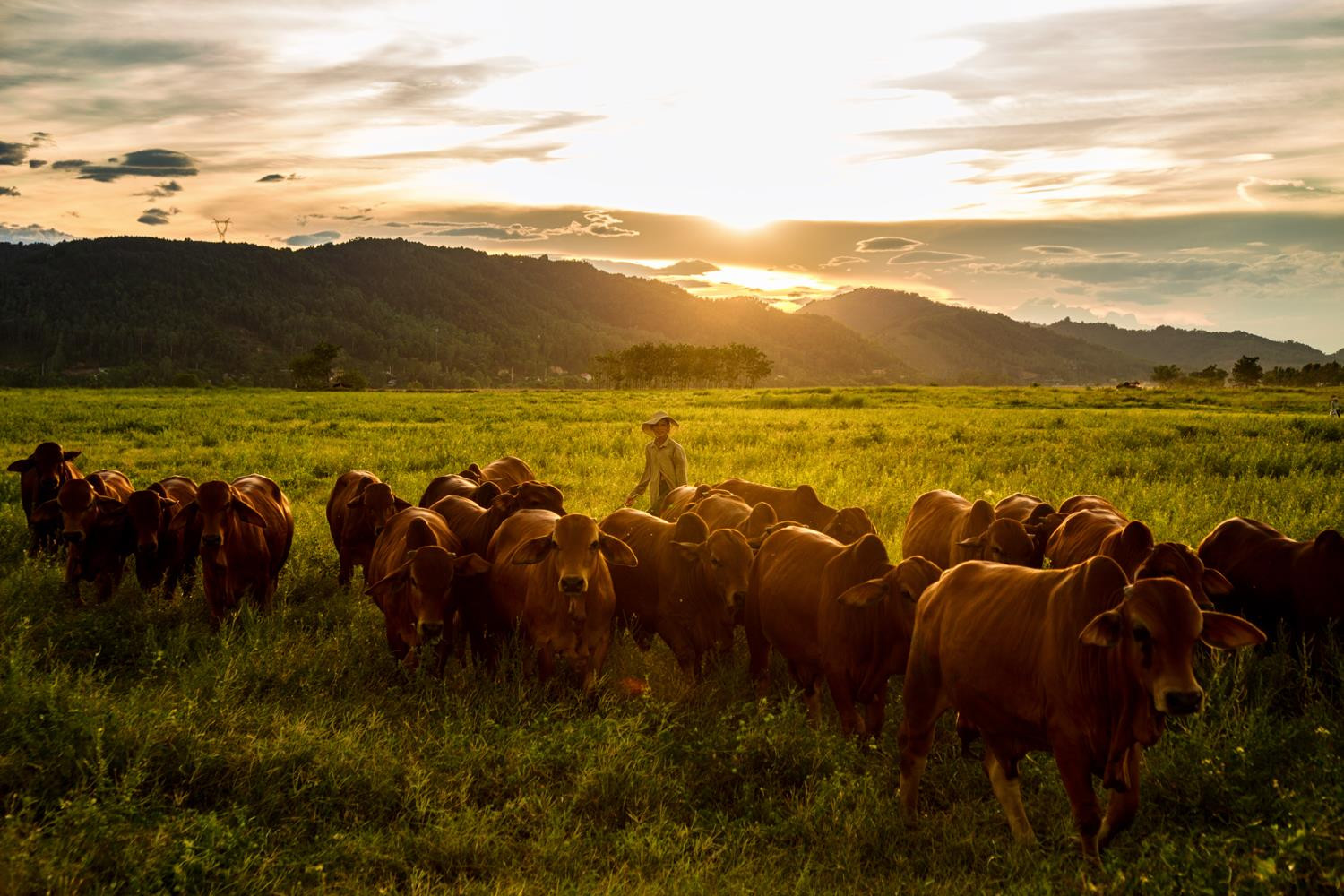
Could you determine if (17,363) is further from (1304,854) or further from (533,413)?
(1304,854)

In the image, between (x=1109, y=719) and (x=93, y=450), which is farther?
(x=93, y=450)

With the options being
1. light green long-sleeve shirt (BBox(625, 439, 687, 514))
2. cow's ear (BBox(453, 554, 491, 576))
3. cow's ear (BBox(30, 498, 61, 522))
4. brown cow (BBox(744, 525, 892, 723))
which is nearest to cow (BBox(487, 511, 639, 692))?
cow's ear (BBox(453, 554, 491, 576))

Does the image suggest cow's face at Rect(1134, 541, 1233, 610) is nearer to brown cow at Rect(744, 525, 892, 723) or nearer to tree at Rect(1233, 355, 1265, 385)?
brown cow at Rect(744, 525, 892, 723)

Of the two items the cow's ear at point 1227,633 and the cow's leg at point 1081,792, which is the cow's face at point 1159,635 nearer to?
the cow's ear at point 1227,633

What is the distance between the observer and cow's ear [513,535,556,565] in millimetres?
7312

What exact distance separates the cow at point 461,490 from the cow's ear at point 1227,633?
8.30 meters

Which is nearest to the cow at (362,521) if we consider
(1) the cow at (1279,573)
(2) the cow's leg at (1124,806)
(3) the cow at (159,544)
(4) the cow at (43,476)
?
(3) the cow at (159,544)

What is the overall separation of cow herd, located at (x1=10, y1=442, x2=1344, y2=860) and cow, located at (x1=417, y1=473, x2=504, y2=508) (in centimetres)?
4

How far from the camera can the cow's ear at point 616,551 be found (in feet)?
25.2

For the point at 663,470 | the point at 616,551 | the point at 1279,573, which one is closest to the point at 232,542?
the point at 616,551

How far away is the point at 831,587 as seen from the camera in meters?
6.64

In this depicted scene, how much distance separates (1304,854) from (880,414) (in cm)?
3315

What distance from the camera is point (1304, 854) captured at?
4254 millimetres

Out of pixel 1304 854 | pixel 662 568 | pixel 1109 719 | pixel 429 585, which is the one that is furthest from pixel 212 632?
pixel 1304 854
